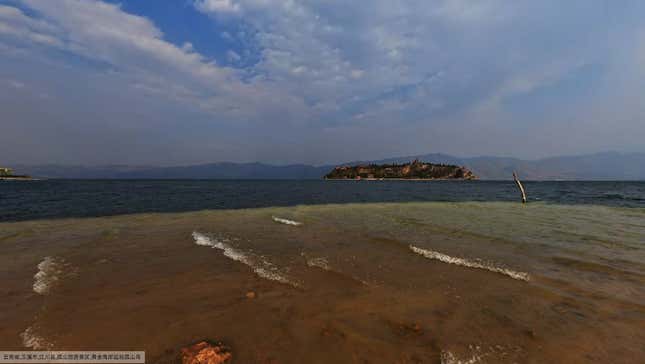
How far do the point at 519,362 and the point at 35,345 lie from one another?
8.11 metres

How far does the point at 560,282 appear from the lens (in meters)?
7.79


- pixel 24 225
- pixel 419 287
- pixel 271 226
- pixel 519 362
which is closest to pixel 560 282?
pixel 419 287

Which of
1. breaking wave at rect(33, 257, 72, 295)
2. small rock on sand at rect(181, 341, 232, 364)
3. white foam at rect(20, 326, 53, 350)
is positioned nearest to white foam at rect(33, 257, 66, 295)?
breaking wave at rect(33, 257, 72, 295)

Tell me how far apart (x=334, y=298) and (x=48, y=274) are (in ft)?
28.9

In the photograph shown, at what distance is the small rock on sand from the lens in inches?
163

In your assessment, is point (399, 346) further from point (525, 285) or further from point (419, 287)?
point (525, 285)

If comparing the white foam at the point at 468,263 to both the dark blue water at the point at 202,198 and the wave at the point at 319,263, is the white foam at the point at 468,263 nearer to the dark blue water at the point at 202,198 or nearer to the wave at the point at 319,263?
the wave at the point at 319,263

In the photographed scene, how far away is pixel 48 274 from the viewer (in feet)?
26.8

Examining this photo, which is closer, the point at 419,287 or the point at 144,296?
the point at 144,296

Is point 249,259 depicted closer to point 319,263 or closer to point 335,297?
point 319,263

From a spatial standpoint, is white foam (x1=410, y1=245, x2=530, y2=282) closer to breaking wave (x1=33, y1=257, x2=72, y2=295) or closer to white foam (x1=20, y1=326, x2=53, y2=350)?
white foam (x1=20, y1=326, x2=53, y2=350)

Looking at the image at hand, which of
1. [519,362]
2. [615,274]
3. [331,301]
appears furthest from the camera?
[615,274]

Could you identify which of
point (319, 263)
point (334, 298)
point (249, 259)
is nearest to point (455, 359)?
point (334, 298)

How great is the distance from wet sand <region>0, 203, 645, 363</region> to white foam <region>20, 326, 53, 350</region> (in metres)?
0.03
